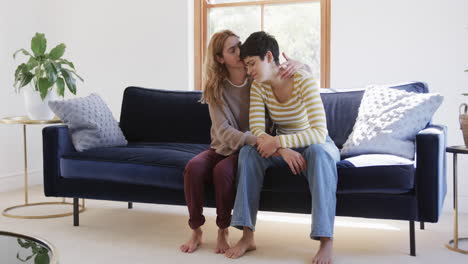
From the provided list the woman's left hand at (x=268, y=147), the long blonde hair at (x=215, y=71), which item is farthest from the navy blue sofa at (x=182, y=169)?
the long blonde hair at (x=215, y=71)

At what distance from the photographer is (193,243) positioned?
8.82 feet

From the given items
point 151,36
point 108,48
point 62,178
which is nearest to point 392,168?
Result: point 62,178

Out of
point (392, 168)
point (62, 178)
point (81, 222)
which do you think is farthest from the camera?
point (81, 222)

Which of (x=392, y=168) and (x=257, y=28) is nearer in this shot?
(x=392, y=168)

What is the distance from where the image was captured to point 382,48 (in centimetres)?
379

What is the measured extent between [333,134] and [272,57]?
79cm

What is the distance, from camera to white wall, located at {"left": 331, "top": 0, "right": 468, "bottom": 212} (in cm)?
362

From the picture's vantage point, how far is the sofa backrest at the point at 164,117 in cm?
346

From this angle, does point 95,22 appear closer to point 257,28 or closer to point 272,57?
point 257,28

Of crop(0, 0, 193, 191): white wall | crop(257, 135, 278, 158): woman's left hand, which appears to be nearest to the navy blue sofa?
crop(257, 135, 278, 158): woman's left hand

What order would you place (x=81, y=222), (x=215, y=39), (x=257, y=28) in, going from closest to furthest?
1. (x=215, y=39)
2. (x=81, y=222)
3. (x=257, y=28)

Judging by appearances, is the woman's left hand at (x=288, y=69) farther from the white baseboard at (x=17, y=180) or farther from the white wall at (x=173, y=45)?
the white baseboard at (x=17, y=180)

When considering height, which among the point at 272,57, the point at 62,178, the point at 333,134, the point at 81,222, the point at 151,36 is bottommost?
the point at 81,222

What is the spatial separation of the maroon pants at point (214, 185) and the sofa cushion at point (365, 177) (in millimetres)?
186
